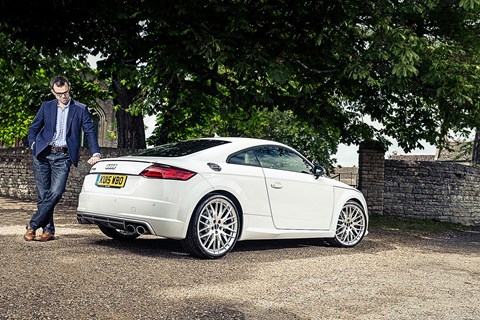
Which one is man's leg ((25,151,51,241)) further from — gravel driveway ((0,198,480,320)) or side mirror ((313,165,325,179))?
side mirror ((313,165,325,179))

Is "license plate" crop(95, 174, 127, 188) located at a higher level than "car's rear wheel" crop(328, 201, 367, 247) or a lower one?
higher

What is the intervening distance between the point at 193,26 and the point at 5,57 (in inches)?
216

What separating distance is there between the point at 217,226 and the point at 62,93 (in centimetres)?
260

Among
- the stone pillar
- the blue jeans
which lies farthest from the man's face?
the stone pillar

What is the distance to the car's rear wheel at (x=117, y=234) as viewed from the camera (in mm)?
9148

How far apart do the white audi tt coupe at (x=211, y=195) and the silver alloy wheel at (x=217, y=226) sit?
0.01 metres

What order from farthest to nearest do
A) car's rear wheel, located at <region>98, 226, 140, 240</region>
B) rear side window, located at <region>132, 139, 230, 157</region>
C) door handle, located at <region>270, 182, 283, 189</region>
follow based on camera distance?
car's rear wheel, located at <region>98, 226, 140, 240</region>
door handle, located at <region>270, 182, 283, 189</region>
rear side window, located at <region>132, 139, 230, 157</region>

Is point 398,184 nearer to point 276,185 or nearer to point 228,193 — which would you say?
A: point 276,185

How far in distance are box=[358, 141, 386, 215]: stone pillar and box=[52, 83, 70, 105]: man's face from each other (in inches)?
451

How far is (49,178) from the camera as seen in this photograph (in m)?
8.45

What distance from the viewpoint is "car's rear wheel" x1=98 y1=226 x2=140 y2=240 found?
915 centimetres

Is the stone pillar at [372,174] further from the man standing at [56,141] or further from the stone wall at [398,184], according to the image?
the man standing at [56,141]

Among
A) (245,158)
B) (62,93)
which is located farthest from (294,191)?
(62,93)

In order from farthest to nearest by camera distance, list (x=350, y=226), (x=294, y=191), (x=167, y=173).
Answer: (x=350, y=226), (x=294, y=191), (x=167, y=173)
